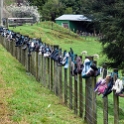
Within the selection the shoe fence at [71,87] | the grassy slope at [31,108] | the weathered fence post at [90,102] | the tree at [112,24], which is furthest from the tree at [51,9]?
the weathered fence post at [90,102]

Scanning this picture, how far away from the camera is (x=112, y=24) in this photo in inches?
566

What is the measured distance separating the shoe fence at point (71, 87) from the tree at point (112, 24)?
3847mm

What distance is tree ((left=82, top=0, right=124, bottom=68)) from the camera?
45.9ft

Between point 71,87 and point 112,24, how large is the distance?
7452 millimetres

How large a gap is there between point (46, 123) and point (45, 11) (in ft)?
180

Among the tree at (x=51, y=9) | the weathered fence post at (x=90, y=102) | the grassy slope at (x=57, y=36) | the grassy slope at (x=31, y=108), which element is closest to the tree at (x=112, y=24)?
the grassy slope at (x=31, y=108)

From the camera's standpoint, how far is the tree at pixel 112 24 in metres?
14.0

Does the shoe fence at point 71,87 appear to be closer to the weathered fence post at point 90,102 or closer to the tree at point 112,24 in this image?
the weathered fence post at point 90,102

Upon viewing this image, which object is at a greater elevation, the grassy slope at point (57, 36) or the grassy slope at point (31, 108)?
the grassy slope at point (31, 108)

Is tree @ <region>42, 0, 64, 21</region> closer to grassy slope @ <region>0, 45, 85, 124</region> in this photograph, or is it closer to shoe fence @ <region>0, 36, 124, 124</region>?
shoe fence @ <region>0, 36, 124, 124</region>

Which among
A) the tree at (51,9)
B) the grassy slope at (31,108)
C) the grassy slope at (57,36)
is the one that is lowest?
the grassy slope at (57,36)

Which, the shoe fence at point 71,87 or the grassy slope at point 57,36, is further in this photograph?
the grassy slope at point 57,36

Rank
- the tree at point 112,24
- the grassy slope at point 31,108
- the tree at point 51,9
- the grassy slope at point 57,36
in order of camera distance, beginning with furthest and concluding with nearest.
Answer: the tree at point 51,9 < the grassy slope at point 57,36 < the tree at point 112,24 < the grassy slope at point 31,108

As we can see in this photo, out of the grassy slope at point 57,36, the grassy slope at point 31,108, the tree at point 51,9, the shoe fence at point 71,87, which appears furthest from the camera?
the tree at point 51,9
